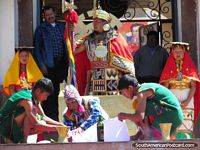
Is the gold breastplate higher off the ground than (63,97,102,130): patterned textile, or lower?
higher

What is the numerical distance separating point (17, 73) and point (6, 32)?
89 cm

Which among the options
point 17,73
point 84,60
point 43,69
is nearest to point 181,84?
point 84,60

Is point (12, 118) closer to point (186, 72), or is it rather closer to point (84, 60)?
point (84, 60)

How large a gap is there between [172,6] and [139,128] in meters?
3.30

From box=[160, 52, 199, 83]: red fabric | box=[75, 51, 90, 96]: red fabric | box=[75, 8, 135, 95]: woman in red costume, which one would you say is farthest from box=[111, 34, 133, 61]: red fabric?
box=[160, 52, 199, 83]: red fabric

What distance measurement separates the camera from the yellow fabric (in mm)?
9727

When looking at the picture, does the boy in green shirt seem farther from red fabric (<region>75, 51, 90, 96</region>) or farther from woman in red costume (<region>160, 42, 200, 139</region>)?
red fabric (<region>75, 51, 90, 96</region>)

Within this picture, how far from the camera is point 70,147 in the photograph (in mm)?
7891

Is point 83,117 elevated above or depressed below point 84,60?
below

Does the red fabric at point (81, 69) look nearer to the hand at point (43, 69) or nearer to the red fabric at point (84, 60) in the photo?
the red fabric at point (84, 60)

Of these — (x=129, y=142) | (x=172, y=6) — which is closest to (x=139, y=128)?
(x=129, y=142)

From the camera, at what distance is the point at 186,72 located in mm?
9773

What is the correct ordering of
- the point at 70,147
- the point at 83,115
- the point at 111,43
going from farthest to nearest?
1. the point at 111,43
2. the point at 83,115
3. the point at 70,147

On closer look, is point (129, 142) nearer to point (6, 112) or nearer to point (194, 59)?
point (6, 112)
